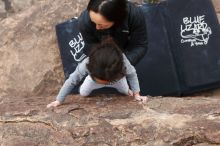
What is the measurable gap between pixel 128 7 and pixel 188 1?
3.04ft

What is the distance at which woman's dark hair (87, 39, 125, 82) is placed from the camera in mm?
2332

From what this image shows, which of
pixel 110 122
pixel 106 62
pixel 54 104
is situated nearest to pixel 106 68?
pixel 106 62

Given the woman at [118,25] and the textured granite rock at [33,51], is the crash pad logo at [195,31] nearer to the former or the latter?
the woman at [118,25]

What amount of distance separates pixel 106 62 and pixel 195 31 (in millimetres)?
1191

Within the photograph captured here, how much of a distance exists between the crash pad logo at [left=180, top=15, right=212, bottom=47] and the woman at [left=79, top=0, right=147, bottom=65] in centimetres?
63

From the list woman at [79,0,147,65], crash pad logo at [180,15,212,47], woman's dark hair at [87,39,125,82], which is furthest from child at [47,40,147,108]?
crash pad logo at [180,15,212,47]

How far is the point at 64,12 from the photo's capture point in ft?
11.7

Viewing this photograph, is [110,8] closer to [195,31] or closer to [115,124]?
[115,124]

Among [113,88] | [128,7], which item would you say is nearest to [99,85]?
[113,88]

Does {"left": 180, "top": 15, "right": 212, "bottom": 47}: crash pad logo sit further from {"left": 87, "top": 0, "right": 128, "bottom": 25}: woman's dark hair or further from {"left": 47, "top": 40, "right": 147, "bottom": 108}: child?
{"left": 87, "top": 0, "right": 128, "bottom": 25}: woman's dark hair

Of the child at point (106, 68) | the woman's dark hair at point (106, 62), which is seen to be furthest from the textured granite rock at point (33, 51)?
the woman's dark hair at point (106, 62)

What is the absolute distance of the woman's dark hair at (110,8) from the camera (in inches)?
92.7

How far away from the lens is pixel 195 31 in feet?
11.0

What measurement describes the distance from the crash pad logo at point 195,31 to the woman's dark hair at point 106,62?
1029 mm
